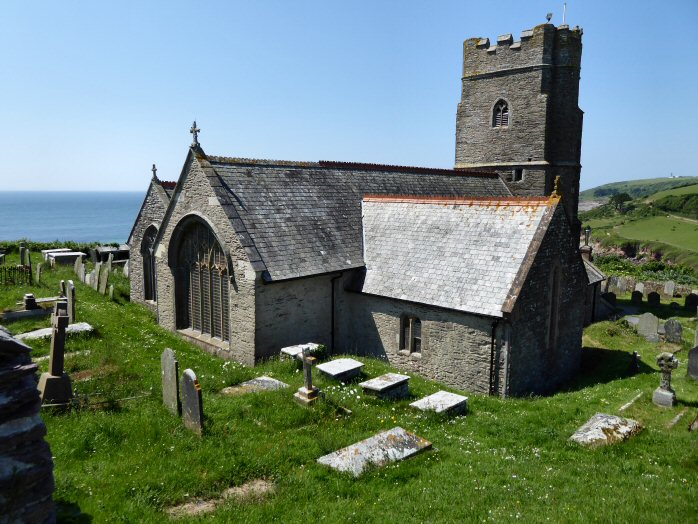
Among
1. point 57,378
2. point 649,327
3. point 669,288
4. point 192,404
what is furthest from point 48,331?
point 669,288

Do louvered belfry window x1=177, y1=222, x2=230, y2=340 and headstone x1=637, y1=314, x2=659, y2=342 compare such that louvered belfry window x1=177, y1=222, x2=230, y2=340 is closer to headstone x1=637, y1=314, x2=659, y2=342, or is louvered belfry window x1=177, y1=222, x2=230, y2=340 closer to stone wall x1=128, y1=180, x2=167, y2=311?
stone wall x1=128, y1=180, x2=167, y2=311

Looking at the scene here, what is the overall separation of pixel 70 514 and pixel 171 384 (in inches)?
166

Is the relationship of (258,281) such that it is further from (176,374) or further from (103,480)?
(103,480)

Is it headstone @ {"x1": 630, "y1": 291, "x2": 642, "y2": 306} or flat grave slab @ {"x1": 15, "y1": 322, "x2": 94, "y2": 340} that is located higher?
flat grave slab @ {"x1": 15, "y1": 322, "x2": 94, "y2": 340}

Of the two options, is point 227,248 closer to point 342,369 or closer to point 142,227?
point 342,369

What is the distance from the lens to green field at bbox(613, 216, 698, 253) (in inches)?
2581

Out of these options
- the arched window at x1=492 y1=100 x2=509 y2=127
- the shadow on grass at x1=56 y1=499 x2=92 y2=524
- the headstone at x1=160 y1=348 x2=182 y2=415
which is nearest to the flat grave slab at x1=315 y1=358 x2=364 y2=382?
the headstone at x1=160 y1=348 x2=182 y2=415

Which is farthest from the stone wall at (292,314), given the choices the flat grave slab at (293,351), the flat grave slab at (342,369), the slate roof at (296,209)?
the flat grave slab at (342,369)

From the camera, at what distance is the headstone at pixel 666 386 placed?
12.9 m

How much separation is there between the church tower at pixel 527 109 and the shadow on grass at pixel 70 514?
80.2ft

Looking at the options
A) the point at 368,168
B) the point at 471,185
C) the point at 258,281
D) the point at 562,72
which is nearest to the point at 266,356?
the point at 258,281

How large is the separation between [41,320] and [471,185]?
20.2m

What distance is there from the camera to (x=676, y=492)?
758 cm

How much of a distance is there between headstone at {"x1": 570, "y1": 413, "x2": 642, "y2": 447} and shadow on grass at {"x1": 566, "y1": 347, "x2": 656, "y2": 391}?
505 cm
